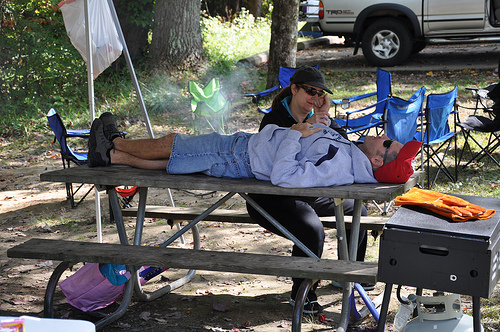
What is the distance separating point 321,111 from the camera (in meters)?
4.10

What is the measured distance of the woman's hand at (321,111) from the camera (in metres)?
4.00

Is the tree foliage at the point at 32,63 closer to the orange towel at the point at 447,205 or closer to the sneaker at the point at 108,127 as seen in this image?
the sneaker at the point at 108,127

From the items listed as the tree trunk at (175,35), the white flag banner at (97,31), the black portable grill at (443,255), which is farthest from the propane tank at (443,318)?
the tree trunk at (175,35)

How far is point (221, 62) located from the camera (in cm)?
1177

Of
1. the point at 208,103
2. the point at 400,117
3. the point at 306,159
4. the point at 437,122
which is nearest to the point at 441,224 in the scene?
the point at 306,159

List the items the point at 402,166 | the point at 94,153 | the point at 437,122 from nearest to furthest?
1. the point at 402,166
2. the point at 94,153
3. the point at 437,122

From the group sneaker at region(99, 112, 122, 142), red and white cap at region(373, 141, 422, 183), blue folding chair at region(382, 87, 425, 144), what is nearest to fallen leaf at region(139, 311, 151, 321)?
sneaker at region(99, 112, 122, 142)

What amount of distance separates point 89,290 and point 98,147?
0.91 metres

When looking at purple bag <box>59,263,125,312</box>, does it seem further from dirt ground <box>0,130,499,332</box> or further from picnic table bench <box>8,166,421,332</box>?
picnic table bench <box>8,166,421,332</box>

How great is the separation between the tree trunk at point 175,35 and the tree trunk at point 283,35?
2.02 meters

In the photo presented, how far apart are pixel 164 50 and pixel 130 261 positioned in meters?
8.20

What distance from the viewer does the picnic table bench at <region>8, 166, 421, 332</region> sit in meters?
3.00

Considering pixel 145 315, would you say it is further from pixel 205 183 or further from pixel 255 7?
pixel 255 7

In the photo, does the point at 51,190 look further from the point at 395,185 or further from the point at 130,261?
the point at 395,185
